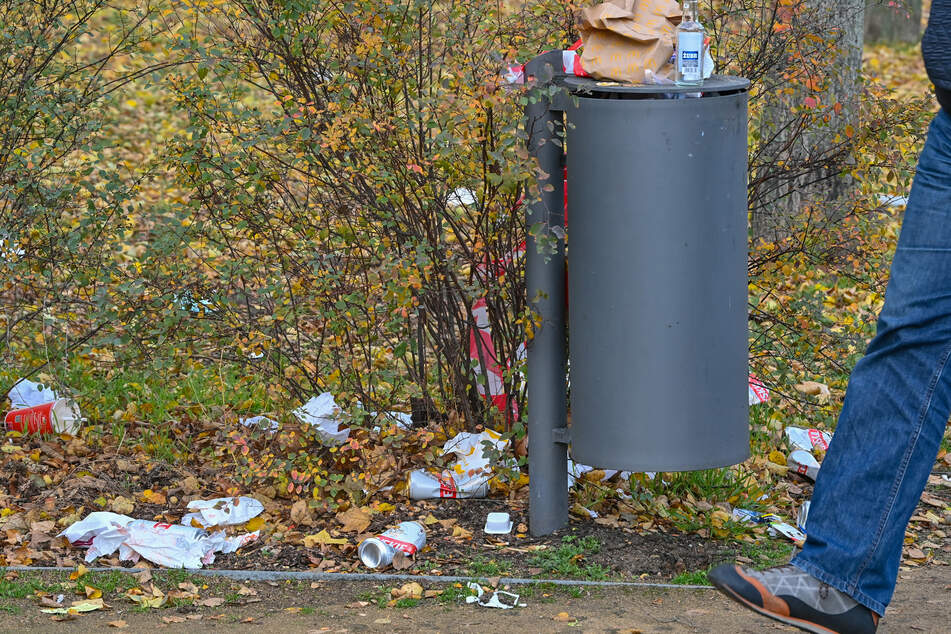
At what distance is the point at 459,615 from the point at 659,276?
3.41ft

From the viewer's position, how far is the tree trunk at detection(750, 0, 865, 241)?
4.07 m

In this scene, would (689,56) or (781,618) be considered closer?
(781,618)

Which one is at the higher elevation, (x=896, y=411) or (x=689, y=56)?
(x=689, y=56)

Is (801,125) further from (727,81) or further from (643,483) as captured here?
(643,483)

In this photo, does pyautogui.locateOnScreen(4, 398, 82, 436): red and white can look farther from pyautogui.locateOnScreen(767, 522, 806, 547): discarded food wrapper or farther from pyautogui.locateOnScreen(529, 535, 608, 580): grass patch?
pyautogui.locateOnScreen(767, 522, 806, 547): discarded food wrapper

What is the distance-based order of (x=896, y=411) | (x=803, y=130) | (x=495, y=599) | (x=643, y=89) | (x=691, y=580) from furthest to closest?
(x=803, y=130), (x=691, y=580), (x=495, y=599), (x=643, y=89), (x=896, y=411)

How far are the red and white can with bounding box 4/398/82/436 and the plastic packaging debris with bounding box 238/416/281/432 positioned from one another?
2.22 ft

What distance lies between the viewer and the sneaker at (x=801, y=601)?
2.64 m

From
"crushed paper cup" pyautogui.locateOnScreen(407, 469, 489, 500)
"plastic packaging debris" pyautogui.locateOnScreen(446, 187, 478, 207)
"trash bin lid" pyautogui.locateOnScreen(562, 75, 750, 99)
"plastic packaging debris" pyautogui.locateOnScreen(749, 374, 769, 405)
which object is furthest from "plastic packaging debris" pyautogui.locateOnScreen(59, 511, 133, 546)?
"plastic packaging debris" pyautogui.locateOnScreen(749, 374, 769, 405)

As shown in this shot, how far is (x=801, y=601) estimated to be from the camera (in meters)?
2.64

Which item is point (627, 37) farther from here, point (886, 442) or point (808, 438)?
point (808, 438)

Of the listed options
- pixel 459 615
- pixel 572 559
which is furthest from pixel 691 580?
pixel 459 615

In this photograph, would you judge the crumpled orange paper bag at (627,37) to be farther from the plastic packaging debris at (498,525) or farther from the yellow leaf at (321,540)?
the yellow leaf at (321,540)

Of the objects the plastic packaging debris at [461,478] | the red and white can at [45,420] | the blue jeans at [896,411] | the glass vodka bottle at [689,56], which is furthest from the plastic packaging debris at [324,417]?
the blue jeans at [896,411]
